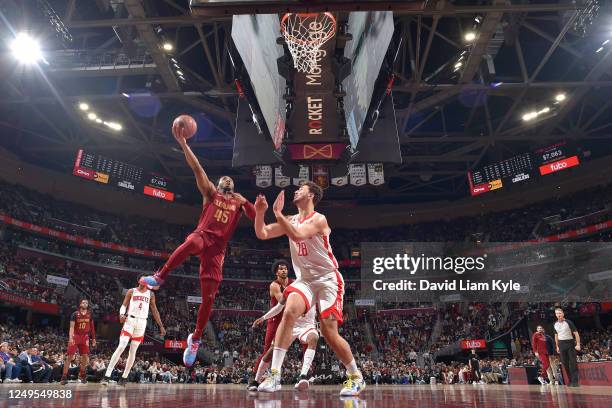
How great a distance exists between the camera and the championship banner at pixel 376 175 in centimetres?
1766

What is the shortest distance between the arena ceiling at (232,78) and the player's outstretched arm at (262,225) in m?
11.3

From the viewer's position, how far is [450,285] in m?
29.6

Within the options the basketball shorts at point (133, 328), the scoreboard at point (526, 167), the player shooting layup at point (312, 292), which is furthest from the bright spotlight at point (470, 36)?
the basketball shorts at point (133, 328)

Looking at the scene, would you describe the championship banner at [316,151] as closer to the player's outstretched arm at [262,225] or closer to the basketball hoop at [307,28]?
the basketball hoop at [307,28]

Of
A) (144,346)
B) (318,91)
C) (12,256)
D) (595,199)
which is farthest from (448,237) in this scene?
(12,256)

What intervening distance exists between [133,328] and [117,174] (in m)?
18.7

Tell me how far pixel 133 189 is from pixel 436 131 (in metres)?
17.7

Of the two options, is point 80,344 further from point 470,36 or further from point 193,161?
point 470,36

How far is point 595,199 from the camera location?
27.9 meters

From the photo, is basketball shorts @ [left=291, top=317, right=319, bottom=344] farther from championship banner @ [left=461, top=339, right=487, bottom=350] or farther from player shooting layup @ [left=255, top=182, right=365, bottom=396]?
championship banner @ [left=461, top=339, right=487, bottom=350]

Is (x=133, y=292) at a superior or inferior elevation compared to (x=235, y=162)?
inferior

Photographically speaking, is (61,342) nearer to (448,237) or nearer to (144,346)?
(144,346)

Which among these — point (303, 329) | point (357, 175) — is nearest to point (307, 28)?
point (303, 329)

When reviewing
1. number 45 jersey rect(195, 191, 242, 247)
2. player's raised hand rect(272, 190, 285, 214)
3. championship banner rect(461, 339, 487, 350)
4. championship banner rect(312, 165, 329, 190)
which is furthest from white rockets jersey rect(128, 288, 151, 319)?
championship banner rect(461, 339, 487, 350)
